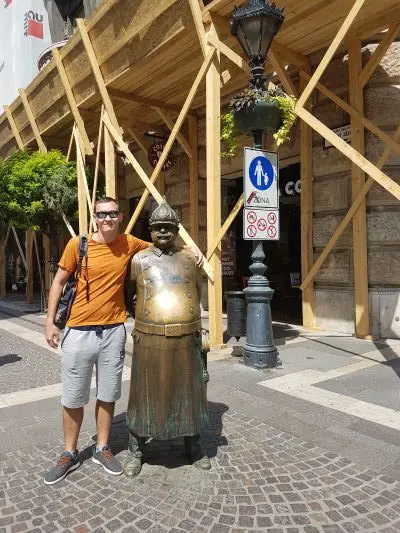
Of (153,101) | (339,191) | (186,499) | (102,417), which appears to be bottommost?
(186,499)

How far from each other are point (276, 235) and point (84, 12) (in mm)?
17458

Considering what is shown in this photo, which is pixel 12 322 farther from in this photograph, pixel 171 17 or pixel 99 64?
pixel 171 17

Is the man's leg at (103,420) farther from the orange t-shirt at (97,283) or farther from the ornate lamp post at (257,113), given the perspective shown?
the ornate lamp post at (257,113)

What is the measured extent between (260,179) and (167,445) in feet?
12.3

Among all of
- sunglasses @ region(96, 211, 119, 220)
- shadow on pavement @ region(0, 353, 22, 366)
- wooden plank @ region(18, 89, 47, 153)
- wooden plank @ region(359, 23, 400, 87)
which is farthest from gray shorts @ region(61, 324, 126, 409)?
wooden plank @ region(18, 89, 47, 153)

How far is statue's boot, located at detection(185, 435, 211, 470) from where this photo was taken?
11.0 feet

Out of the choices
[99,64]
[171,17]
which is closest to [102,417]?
[171,17]

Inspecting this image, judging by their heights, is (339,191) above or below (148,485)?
above

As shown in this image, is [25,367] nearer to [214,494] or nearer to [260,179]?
[260,179]

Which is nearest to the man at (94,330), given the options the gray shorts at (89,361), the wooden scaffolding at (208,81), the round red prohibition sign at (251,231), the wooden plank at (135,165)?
the gray shorts at (89,361)

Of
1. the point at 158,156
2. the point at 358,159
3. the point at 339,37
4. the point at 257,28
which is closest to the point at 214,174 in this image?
the point at 257,28

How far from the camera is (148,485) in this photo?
10.1 ft

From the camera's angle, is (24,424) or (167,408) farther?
(24,424)

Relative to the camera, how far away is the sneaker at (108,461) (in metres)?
3.24
